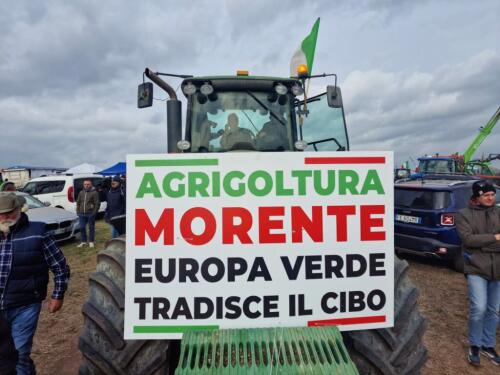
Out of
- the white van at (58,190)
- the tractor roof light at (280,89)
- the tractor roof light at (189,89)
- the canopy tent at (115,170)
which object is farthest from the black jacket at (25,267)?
the canopy tent at (115,170)

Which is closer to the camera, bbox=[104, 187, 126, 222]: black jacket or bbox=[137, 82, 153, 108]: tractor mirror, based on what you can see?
bbox=[137, 82, 153, 108]: tractor mirror

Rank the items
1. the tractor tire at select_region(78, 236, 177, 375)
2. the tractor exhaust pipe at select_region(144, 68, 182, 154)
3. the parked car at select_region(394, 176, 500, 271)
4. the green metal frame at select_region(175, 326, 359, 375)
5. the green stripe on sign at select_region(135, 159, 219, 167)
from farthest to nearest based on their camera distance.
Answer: the parked car at select_region(394, 176, 500, 271) < the tractor exhaust pipe at select_region(144, 68, 182, 154) < the tractor tire at select_region(78, 236, 177, 375) < the green stripe on sign at select_region(135, 159, 219, 167) < the green metal frame at select_region(175, 326, 359, 375)

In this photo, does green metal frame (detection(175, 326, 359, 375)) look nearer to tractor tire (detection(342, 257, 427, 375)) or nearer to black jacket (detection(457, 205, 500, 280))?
tractor tire (detection(342, 257, 427, 375))

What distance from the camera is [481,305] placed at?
354cm

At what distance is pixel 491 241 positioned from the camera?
3438 millimetres

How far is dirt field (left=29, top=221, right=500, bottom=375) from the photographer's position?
3.44 metres

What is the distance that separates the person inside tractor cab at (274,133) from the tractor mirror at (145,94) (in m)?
1.34

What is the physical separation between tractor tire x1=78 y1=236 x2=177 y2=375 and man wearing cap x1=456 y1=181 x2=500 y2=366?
3.41 metres

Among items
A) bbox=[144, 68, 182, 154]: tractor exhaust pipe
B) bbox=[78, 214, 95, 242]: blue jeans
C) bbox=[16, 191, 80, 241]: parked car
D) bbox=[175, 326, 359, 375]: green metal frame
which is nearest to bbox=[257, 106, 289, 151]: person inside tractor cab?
bbox=[144, 68, 182, 154]: tractor exhaust pipe

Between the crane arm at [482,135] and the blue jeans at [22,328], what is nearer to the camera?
the blue jeans at [22,328]

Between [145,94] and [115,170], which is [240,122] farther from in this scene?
[115,170]

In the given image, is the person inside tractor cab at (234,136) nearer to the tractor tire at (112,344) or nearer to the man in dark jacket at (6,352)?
the tractor tire at (112,344)

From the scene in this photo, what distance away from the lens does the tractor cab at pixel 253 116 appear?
11.6 ft

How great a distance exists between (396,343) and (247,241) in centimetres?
116
